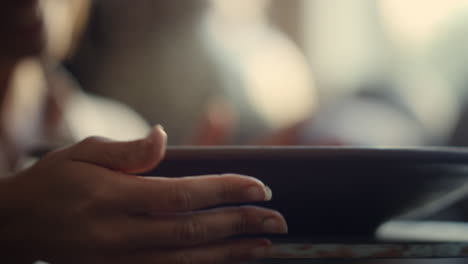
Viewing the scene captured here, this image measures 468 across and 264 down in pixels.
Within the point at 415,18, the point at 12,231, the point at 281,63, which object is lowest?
the point at 281,63

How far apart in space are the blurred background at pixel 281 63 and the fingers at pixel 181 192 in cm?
154

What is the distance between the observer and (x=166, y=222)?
0.39 meters

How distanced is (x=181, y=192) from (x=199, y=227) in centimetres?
3

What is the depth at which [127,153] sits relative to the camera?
15.2 inches

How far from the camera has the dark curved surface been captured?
14.5 inches

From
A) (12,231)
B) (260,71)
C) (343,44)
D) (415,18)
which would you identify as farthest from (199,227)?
(343,44)

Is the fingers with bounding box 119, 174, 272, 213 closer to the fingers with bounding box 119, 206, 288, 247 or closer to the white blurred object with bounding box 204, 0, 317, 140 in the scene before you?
the fingers with bounding box 119, 206, 288, 247

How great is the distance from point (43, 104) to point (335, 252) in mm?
1264

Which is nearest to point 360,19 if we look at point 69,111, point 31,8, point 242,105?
point 242,105

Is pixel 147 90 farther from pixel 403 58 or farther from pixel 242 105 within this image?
pixel 403 58

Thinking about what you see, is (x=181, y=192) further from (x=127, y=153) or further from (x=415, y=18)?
(x=415, y=18)

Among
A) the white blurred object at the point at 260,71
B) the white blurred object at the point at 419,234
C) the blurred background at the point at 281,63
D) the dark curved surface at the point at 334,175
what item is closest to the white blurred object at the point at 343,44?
the blurred background at the point at 281,63

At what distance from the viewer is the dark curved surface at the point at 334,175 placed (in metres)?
0.37

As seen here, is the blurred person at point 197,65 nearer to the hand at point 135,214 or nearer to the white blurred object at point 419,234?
the white blurred object at point 419,234
